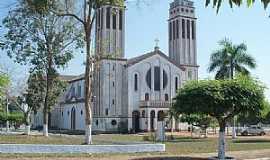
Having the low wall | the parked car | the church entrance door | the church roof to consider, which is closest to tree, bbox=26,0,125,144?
the low wall

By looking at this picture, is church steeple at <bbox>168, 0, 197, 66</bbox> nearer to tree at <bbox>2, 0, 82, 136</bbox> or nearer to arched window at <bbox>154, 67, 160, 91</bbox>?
arched window at <bbox>154, 67, 160, 91</bbox>

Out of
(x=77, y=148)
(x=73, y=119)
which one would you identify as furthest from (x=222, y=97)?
(x=73, y=119)

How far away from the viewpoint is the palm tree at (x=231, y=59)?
4491 cm

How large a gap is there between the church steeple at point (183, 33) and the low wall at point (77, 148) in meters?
56.2

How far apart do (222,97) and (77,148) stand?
7283 millimetres

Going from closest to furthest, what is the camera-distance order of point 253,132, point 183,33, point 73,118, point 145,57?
point 253,132, point 145,57, point 183,33, point 73,118

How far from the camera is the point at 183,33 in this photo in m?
79.9

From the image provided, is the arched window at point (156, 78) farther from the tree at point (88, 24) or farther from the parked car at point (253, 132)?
the tree at point (88, 24)

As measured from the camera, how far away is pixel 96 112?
7125cm

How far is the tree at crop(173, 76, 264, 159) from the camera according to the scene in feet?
63.3

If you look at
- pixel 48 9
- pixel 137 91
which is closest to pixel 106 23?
pixel 137 91

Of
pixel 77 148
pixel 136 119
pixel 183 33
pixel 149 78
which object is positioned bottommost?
pixel 77 148

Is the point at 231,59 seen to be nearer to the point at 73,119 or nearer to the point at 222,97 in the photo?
the point at 222,97

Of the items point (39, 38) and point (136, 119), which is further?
point (136, 119)
